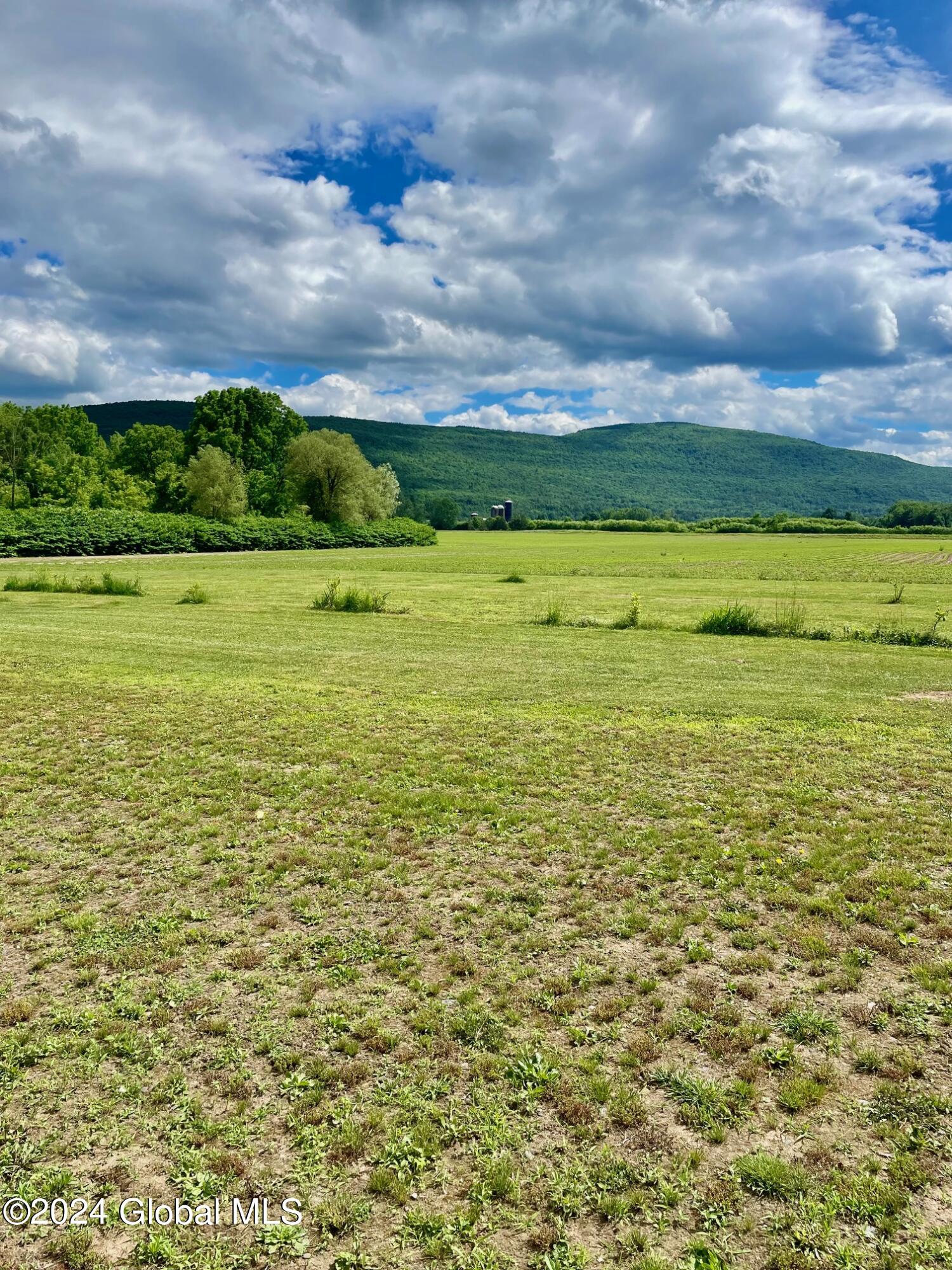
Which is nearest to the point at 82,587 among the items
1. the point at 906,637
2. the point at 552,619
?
the point at 552,619

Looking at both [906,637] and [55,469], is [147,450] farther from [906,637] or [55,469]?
[906,637]

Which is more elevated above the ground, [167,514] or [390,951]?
[167,514]

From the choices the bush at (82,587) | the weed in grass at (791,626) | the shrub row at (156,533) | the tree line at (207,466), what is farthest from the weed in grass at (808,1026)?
the tree line at (207,466)

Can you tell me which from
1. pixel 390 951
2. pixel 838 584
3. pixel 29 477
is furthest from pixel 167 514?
pixel 390 951

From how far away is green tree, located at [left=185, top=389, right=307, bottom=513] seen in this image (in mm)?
79375

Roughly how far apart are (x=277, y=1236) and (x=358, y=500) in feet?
261

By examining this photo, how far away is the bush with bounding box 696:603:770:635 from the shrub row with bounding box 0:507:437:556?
49.3m

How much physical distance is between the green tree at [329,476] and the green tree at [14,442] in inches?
956

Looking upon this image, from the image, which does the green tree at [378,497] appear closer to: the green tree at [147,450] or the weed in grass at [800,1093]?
the green tree at [147,450]

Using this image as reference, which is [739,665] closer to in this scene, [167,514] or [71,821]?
[71,821]

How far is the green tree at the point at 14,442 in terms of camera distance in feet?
229

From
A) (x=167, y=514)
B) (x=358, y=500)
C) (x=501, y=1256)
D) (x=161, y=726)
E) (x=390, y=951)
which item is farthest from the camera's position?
(x=358, y=500)

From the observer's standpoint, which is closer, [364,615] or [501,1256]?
[501,1256]

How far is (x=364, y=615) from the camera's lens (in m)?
24.5
